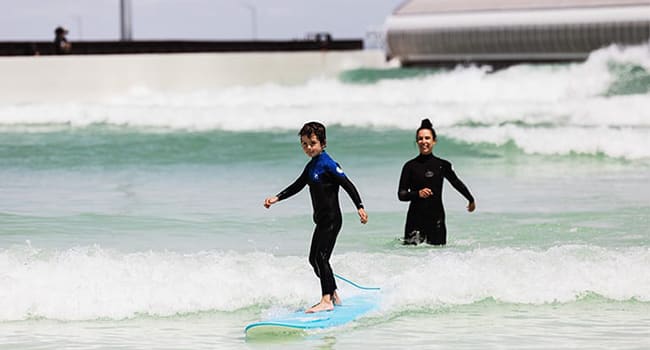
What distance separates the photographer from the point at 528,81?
4403 centimetres

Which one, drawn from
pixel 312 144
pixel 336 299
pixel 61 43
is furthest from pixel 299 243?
pixel 61 43

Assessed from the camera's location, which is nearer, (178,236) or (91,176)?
(178,236)

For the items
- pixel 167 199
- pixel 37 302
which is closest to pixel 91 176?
pixel 167 199

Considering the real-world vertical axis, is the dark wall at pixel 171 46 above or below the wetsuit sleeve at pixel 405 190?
below

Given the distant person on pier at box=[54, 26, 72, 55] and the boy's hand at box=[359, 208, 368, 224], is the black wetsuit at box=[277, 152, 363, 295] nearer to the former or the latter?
the boy's hand at box=[359, 208, 368, 224]

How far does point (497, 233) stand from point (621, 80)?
2904cm

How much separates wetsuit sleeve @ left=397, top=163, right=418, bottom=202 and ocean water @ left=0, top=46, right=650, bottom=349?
0.48m

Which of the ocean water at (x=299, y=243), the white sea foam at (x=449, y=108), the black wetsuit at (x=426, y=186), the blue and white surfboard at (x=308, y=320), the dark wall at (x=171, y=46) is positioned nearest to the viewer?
the blue and white surfboard at (x=308, y=320)

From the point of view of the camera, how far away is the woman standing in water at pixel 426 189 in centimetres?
1091

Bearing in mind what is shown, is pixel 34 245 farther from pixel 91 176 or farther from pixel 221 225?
pixel 91 176

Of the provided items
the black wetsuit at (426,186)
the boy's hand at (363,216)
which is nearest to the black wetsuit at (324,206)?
the boy's hand at (363,216)

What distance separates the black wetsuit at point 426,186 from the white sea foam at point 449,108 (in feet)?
36.9

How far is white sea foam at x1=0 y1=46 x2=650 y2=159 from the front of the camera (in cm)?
2583

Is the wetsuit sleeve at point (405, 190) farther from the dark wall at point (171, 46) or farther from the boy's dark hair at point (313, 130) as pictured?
the dark wall at point (171, 46)
